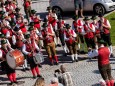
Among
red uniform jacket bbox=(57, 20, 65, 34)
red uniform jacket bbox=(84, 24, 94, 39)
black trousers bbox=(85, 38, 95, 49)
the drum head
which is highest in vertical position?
red uniform jacket bbox=(57, 20, 65, 34)

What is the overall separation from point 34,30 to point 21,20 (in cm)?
193

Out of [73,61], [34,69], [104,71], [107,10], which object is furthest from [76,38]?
[107,10]

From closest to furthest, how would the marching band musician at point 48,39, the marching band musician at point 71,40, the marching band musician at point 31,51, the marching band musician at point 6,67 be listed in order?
1. the marching band musician at point 6,67
2. the marching band musician at point 31,51
3. the marching band musician at point 71,40
4. the marching band musician at point 48,39

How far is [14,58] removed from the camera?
15.1 meters

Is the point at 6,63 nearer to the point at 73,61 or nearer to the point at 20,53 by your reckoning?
the point at 20,53

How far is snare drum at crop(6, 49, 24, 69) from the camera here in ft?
49.7

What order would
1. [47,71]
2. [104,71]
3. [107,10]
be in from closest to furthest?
[104,71] < [47,71] < [107,10]

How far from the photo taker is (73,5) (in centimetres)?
2527

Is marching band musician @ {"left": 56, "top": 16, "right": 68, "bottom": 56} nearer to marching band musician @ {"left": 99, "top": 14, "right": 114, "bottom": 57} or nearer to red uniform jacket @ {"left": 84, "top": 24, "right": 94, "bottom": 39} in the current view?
red uniform jacket @ {"left": 84, "top": 24, "right": 94, "bottom": 39}

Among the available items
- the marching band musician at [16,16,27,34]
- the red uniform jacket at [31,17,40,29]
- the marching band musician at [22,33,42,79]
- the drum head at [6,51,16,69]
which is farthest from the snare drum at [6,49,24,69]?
the red uniform jacket at [31,17,40,29]

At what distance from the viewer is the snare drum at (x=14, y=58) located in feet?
49.7

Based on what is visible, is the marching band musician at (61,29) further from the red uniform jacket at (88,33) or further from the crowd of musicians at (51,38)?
the red uniform jacket at (88,33)

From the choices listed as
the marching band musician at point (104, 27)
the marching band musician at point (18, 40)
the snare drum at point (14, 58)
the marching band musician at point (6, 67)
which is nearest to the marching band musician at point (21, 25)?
the marching band musician at point (18, 40)

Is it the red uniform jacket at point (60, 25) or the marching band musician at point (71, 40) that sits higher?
the red uniform jacket at point (60, 25)
